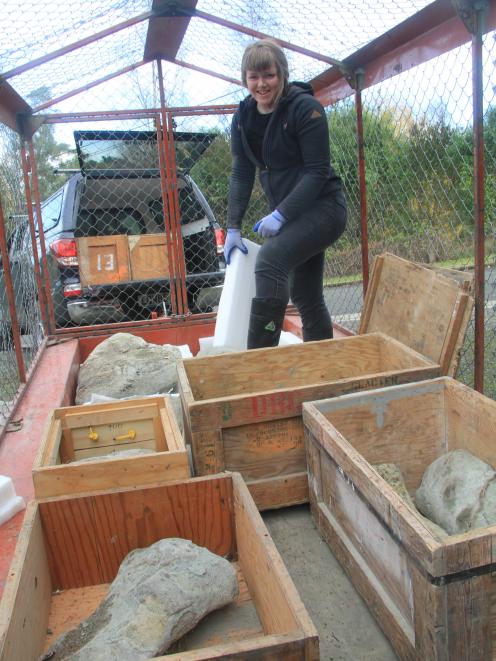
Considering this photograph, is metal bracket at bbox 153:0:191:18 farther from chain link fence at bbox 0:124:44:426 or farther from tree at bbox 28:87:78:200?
tree at bbox 28:87:78:200

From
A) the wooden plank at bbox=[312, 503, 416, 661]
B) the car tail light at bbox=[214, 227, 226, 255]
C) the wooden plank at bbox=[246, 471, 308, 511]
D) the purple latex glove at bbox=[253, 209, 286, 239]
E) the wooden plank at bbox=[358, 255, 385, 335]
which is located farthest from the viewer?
the car tail light at bbox=[214, 227, 226, 255]

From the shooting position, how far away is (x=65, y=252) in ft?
15.1

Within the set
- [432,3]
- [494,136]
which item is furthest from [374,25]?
[494,136]

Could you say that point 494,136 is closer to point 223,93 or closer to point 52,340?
point 223,93

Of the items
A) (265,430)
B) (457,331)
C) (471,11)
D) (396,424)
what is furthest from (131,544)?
(471,11)

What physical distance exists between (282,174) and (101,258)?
223cm

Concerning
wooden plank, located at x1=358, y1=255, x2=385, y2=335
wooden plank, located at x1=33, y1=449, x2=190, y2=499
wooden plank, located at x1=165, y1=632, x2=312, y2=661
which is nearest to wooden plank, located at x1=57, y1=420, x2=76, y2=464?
wooden plank, located at x1=33, y1=449, x2=190, y2=499

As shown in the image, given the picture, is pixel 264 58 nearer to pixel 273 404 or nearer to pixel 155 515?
pixel 273 404

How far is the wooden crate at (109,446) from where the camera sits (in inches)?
71.2

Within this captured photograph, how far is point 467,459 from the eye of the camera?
1909 mm

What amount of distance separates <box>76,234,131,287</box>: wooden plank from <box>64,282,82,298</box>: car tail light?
5cm

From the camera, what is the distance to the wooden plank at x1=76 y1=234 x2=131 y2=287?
4.57 m

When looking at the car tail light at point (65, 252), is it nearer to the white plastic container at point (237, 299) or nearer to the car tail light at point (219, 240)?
the car tail light at point (219, 240)

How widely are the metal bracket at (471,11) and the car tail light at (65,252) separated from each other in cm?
321
